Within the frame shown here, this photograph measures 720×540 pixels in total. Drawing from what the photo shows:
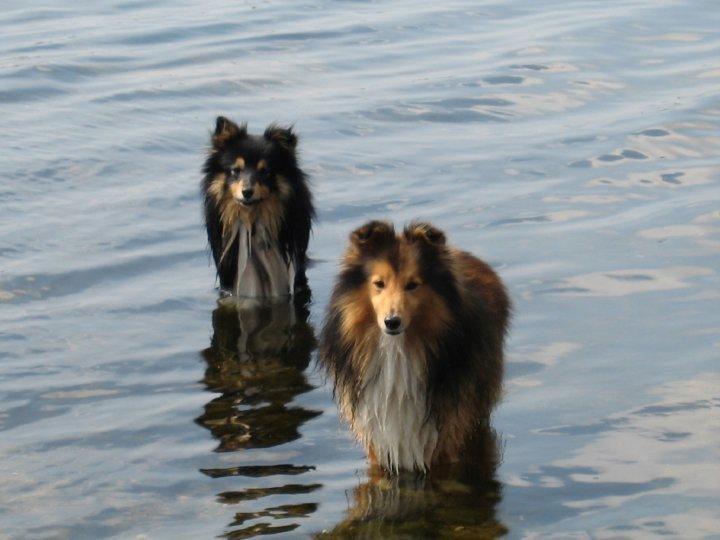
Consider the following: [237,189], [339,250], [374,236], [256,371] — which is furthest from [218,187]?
[374,236]

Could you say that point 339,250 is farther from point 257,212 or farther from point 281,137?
point 281,137

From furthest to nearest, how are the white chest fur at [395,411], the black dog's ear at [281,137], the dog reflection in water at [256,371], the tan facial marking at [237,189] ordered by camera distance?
the black dog's ear at [281,137] < the tan facial marking at [237,189] < the dog reflection in water at [256,371] < the white chest fur at [395,411]

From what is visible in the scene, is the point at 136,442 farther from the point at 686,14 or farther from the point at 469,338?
the point at 686,14

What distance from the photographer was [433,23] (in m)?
17.8

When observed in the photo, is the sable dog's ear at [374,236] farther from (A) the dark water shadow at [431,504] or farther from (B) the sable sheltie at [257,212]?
(B) the sable sheltie at [257,212]

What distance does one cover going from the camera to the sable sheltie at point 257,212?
31.0 ft

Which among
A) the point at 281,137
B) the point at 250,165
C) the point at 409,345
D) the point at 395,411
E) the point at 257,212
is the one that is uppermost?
the point at 281,137

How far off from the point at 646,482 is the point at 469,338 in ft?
3.42

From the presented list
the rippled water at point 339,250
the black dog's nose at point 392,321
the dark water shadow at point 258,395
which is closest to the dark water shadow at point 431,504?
the rippled water at point 339,250

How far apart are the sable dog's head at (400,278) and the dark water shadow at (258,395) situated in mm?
881

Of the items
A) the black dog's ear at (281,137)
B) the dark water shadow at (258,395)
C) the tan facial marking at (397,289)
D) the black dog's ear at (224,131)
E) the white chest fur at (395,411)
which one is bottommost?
the dark water shadow at (258,395)

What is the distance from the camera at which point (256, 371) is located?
8.43 meters

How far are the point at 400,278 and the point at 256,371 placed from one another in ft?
7.41

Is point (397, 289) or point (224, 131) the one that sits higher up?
point (224, 131)
